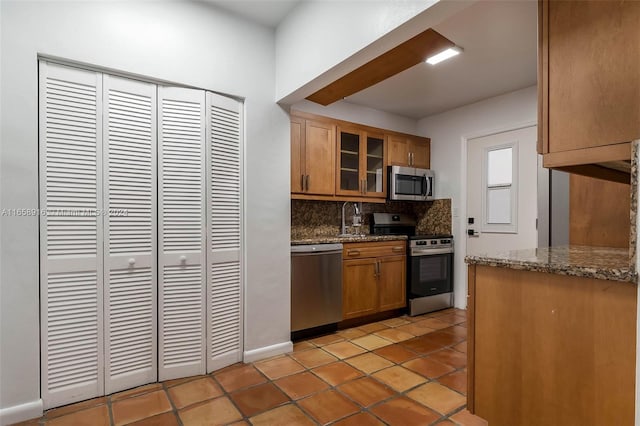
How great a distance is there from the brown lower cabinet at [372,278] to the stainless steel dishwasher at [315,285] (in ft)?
0.49

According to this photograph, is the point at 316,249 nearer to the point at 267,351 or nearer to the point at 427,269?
the point at 267,351

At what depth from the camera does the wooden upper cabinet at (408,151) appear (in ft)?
13.5

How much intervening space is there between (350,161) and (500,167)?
1.75m

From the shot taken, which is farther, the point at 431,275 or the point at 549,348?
the point at 431,275

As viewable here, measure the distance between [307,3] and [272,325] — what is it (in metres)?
2.46

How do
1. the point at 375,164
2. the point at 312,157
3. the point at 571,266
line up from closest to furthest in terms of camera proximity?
the point at 571,266
the point at 312,157
the point at 375,164

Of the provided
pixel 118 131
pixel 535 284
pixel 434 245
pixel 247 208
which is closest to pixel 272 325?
pixel 247 208

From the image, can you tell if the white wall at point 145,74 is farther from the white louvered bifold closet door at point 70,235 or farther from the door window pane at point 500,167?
the door window pane at point 500,167

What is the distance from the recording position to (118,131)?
6.91ft

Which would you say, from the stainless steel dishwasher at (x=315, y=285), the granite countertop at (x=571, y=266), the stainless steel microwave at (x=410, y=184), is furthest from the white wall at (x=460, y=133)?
the granite countertop at (x=571, y=266)

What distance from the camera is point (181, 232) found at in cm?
230

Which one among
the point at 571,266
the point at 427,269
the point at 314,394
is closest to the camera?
the point at 571,266

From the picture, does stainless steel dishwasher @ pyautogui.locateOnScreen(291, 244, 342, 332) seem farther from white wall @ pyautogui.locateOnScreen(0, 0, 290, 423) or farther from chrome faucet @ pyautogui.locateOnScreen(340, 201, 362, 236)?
chrome faucet @ pyautogui.locateOnScreen(340, 201, 362, 236)

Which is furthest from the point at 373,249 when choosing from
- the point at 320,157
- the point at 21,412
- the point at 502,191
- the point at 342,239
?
the point at 21,412
